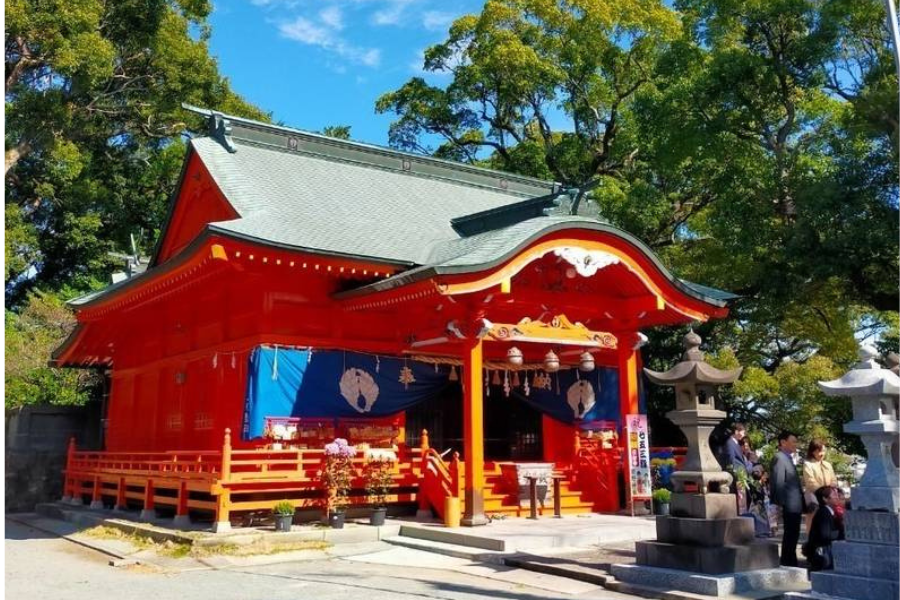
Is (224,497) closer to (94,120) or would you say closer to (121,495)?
(121,495)

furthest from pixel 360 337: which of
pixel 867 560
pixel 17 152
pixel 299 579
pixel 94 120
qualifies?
pixel 94 120

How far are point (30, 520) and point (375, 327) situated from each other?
355 inches

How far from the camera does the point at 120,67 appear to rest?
90.9ft

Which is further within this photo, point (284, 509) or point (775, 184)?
point (775, 184)

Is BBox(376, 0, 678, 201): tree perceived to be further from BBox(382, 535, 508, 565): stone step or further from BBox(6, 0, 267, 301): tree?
BBox(382, 535, 508, 565): stone step

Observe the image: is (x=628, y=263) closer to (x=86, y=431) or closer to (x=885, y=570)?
(x=885, y=570)

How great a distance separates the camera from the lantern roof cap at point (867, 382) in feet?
24.7

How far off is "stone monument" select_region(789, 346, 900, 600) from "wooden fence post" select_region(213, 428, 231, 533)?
26.1 feet

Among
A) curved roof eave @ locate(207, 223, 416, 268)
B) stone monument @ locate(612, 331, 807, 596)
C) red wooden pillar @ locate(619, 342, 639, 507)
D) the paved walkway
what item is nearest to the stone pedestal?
stone monument @ locate(612, 331, 807, 596)

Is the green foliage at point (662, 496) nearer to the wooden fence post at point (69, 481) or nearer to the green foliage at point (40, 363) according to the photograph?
the wooden fence post at point (69, 481)

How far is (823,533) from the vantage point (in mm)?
8781

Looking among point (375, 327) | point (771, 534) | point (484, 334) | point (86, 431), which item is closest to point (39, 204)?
point (86, 431)

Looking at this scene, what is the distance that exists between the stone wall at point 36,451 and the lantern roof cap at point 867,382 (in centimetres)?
1877

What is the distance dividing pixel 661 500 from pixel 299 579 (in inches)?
295
